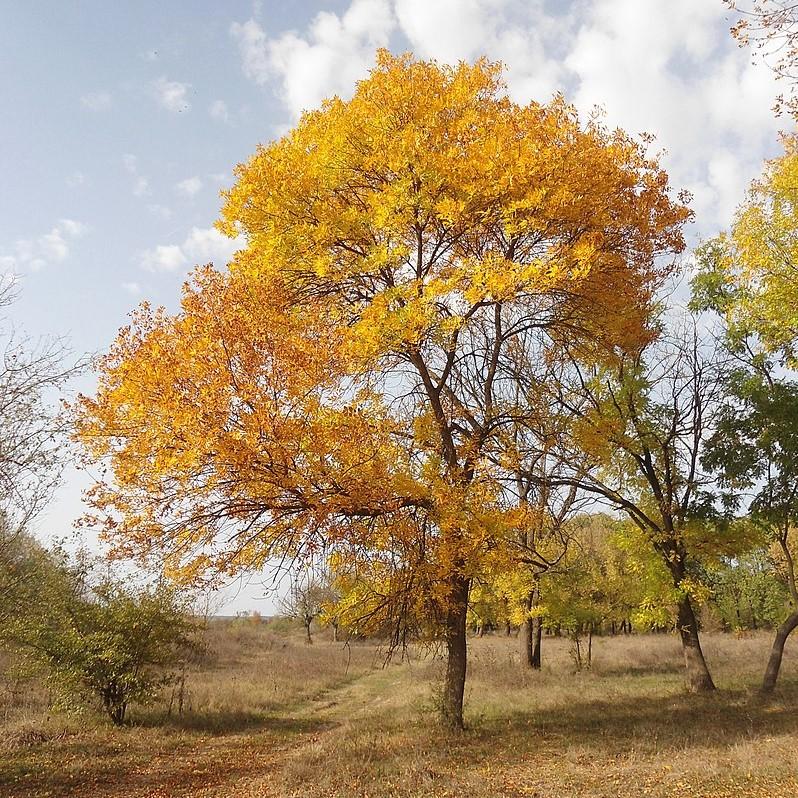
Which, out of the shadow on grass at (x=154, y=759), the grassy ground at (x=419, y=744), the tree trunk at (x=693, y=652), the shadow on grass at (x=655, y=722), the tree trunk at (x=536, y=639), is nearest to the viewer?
the grassy ground at (x=419, y=744)

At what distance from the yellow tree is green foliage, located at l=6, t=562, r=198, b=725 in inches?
234

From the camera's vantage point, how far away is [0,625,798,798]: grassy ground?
8.02 meters

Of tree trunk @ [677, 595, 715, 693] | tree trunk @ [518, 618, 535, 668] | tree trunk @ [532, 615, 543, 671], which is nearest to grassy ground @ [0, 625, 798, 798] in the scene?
tree trunk @ [677, 595, 715, 693]

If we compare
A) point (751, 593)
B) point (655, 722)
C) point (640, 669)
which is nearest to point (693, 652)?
point (655, 722)

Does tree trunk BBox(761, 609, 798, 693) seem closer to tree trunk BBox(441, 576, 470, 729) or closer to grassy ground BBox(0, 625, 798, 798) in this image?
grassy ground BBox(0, 625, 798, 798)

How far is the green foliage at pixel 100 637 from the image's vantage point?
12.9m

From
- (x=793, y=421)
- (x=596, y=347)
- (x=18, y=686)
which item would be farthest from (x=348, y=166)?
(x=18, y=686)

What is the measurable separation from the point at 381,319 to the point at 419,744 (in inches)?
302

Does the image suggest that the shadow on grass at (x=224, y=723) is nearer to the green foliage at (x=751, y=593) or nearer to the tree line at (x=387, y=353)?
the tree line at (x=387, y=353)

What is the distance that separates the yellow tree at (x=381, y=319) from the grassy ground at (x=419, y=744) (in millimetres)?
2131

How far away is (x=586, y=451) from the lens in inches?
442

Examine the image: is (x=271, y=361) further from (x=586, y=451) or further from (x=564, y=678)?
(x=564, y=678)

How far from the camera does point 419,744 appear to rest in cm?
1036

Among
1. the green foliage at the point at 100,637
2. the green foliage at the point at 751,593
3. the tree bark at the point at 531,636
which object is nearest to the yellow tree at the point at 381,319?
the green foliage at the point at 100,637
